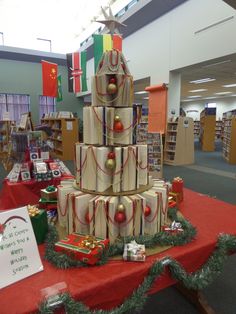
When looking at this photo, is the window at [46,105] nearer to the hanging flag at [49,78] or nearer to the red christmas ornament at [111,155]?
the hanging flag at [49,78]

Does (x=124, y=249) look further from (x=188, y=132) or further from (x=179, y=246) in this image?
(x=188, y=132)

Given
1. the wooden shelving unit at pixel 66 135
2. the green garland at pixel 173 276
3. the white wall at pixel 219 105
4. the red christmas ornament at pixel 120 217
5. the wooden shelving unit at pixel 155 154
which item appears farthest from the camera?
the white wall at pixel 219 105

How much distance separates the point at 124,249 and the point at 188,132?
677 centimetres

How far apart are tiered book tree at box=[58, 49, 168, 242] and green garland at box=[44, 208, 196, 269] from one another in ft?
0.27

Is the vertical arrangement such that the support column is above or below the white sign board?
Answer: above

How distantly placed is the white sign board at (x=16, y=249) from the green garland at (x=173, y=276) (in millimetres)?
239

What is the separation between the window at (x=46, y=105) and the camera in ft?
39.0

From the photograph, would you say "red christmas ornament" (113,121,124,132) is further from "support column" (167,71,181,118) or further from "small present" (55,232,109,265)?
"support column" (167,71,181,118)

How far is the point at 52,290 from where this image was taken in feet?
3.30

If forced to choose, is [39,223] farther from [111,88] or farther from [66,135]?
[66,135]

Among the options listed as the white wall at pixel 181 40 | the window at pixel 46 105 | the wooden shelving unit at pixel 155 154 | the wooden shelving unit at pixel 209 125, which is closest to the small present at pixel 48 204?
the wooden shelving unit at pixel 155 154

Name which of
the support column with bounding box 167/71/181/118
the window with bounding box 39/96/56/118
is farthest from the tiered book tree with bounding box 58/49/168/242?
the window with bounding box 39/96/56/118

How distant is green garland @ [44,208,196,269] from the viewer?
3.87ft

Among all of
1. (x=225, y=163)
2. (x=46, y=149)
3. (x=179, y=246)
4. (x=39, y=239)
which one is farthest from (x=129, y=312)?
(x=225, y=163)
